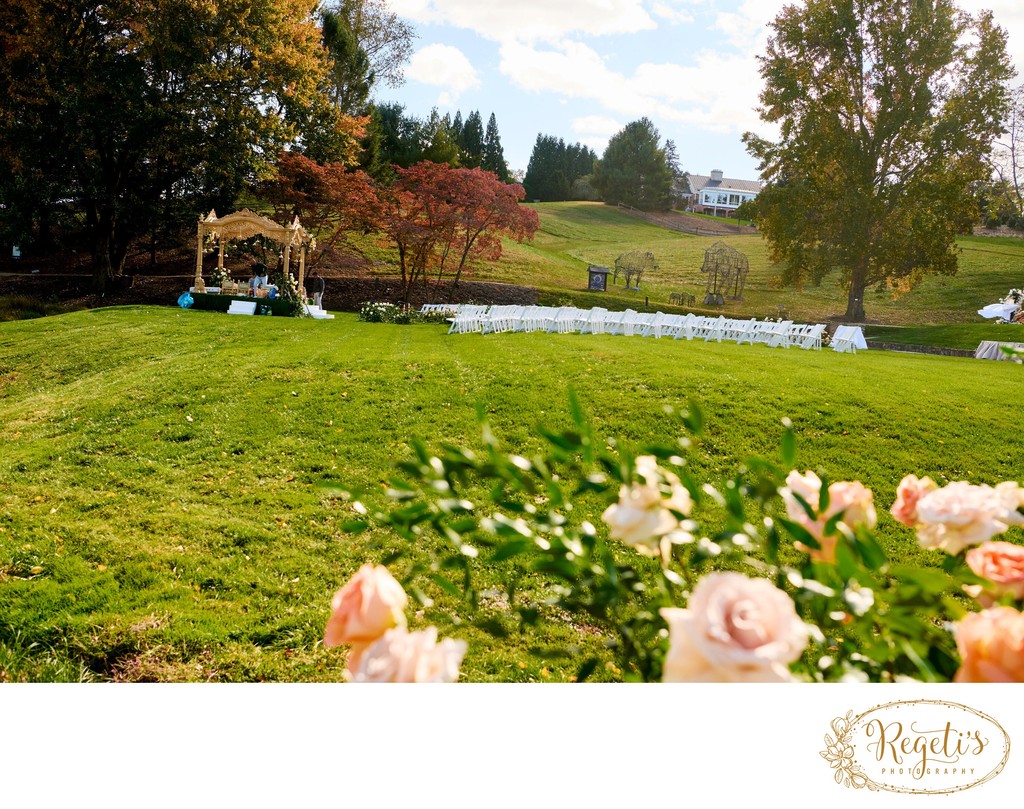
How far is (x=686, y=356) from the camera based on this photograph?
292 inches

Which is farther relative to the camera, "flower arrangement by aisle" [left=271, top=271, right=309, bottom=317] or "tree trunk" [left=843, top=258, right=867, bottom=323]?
"flower arrangement by aisle" [left=271, top=271, right=309, bottom=317]

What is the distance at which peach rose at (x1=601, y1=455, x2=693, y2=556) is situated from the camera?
723 mm

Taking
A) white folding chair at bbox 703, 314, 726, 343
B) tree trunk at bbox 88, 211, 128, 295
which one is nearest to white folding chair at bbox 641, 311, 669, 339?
white folding chair at bbox 703, 314, 726, 343

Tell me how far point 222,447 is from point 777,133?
6609 millimetres

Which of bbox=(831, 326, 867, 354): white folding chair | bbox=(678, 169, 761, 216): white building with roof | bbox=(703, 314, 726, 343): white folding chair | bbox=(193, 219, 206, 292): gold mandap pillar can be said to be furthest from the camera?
bbox=(193, 219, 206, 292): gold mandap pillar

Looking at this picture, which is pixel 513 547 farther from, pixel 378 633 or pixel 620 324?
pixel 620 324

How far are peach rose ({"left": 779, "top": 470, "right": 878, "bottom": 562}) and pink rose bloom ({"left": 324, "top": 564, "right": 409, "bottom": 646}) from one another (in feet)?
1.45

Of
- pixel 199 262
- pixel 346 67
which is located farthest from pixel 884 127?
pixel 199 262

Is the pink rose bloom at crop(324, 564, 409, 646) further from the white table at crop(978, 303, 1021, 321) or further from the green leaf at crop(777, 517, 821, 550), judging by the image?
the white table at crop(978, 303, 1021, 321)

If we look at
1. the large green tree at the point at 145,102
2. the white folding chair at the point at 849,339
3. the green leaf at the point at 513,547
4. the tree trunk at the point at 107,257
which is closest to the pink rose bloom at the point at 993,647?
the green leaf at the point at 513,547

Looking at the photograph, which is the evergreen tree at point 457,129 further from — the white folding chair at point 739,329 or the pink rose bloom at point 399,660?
the white folding chair at point 739,329

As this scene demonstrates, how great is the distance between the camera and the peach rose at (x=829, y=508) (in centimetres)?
77
